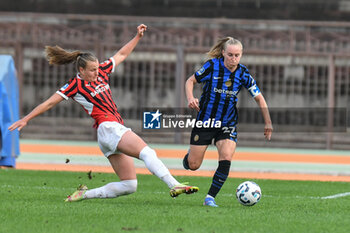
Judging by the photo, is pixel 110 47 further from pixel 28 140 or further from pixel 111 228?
pixel 111 228

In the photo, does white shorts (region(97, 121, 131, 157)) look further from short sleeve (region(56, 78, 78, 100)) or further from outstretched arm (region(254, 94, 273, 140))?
outstretched arm (region(254, 94, 273, 140))

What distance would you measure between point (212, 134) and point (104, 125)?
1.30 metres

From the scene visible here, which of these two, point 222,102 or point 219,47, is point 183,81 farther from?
point 222,102

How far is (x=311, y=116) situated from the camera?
2145cm

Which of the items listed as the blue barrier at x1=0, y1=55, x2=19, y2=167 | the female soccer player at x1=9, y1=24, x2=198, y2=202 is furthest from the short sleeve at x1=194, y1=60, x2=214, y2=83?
the blue barrier at x1=0, y1=55, x2=19, y2=167

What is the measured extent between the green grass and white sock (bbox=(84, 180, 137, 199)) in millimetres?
101

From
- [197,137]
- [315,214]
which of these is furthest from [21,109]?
[315,214]

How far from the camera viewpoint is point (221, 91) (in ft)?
29.8

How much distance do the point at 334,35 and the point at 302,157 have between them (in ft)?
21.6

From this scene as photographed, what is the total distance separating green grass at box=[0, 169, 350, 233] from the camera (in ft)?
22.8

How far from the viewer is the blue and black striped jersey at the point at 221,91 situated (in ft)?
29.6

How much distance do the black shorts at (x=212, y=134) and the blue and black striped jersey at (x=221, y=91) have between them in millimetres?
74

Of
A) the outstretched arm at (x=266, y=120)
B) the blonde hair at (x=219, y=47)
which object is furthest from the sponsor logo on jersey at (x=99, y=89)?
the outstretched arm at (x=266, y=120)

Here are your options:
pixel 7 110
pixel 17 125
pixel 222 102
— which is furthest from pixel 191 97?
pixel 7 110
